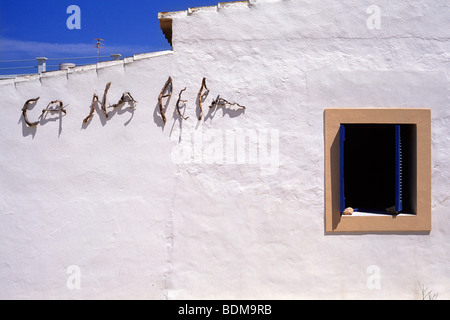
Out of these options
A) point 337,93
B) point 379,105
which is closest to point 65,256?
point 337,93

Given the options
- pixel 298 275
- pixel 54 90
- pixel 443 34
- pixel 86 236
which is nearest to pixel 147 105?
pixel 54 90

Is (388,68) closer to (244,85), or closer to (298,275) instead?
(244,85)

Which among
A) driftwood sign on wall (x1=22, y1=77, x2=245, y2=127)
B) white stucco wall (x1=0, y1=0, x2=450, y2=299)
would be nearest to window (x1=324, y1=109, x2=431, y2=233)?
white stucco wall (x1=0, y1=0, x2=450, y2=299)

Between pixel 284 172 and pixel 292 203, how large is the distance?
372mm

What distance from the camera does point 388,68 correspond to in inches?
191

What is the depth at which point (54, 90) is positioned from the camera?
4664 mm

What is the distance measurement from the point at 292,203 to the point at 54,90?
301 centimetres

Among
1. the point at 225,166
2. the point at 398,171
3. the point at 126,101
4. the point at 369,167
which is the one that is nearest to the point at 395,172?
the point at 398,171

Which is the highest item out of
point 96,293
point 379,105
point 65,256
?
point 379,105

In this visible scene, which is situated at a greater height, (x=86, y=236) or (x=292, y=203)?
(x=292, y=203)

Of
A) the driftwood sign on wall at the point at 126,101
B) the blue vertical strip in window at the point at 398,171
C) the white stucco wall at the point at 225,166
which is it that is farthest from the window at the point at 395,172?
the driftwood sign on wall at the point at 126,101

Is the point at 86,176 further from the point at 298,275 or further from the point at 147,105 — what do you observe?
the point at 298,275

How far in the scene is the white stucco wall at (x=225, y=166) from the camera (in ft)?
15.3

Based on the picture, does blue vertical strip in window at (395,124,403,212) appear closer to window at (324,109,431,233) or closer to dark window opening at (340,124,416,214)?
window at (324,109,431,233)
